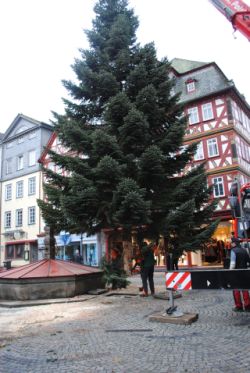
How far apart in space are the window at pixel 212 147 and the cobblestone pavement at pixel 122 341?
55.5 feet

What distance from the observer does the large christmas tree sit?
12211 mm

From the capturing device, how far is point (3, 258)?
127ft

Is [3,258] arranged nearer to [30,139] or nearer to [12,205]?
[12,205]

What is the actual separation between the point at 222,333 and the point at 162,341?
1193 mm

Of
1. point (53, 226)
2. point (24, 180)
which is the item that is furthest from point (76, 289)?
point (24, 180)

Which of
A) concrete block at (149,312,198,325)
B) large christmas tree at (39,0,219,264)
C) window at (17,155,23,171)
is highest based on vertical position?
window at (17,155,23,171)

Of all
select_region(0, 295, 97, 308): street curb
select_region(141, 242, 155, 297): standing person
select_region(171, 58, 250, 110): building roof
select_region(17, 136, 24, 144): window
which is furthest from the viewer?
select_region(17, 136, 24, 144): window

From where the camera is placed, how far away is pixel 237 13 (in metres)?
10.4

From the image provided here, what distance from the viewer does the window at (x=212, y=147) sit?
25531mm

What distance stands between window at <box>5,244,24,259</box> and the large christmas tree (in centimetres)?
2494

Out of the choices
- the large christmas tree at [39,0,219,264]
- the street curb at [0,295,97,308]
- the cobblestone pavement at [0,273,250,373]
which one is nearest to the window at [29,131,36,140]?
the large christmas tree at [39,0,219,264]

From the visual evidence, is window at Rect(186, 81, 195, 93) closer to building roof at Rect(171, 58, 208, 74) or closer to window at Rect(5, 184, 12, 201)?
building roof at Rect(171, 58, 208, 74)

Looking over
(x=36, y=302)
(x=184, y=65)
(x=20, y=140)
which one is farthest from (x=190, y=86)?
(x=36, y=302)

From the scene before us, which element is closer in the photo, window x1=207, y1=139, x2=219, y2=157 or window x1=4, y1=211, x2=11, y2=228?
window x1=207, y1=139, x2=219, y2=157
